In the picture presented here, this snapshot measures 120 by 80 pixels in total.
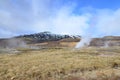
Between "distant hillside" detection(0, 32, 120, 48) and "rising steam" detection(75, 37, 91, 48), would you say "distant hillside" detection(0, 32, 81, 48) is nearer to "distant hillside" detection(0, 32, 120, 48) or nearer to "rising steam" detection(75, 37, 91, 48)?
"distant hillside" detection(0, 32, 120, 48)

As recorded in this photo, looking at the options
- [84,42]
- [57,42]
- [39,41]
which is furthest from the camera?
Answer: [39,41]

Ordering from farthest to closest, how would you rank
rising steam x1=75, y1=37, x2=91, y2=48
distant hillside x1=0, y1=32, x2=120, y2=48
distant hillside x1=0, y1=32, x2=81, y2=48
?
distant hillside x1=0, y1=32, x2=81, y2=48
distant hillside x1=0, y1=32, x2=120, y2=48
rising steam x1=75, y1=37, x2=91, y2=48

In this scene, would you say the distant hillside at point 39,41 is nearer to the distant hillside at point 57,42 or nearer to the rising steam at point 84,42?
the distant hillside at point 57,42

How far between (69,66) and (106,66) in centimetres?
428

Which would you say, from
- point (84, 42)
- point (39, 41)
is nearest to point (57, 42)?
point (39, 41)

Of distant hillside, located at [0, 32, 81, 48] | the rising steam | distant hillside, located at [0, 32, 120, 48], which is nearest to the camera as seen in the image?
the rising steam

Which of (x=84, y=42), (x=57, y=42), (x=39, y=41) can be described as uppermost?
(x=84, y=42)

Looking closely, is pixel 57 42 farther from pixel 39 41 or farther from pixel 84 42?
pixel 84 42

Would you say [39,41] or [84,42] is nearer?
[84,42]

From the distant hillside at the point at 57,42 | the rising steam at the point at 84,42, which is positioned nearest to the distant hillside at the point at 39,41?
the distant hillside at the point at 57,42

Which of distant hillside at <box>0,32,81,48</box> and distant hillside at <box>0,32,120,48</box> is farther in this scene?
distant hillside at <box>0,32,81,48</box>

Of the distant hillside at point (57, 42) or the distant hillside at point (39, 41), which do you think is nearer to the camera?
the distant hillside at point (57, 42)

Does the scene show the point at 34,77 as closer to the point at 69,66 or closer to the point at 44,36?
the point at 69,66

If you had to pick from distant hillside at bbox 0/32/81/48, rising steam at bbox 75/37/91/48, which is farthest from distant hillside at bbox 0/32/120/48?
rising steam at bbox 75/37/91/48
